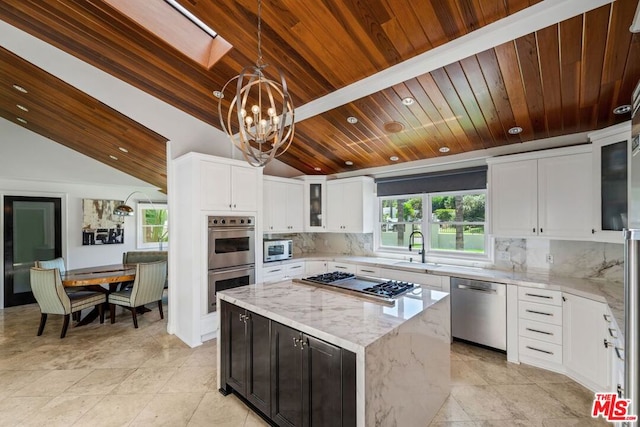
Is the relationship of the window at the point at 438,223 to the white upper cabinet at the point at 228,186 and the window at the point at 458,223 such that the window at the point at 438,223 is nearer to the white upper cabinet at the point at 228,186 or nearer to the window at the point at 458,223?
the window at the point at 458,223

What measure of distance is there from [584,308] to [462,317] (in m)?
1.17

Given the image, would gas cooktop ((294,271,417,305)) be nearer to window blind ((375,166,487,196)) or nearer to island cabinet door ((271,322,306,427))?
island cabinet door ((271,322,306,427))

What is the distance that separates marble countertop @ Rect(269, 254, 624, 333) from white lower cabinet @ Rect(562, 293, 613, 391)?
8 cm

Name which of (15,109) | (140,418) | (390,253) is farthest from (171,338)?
(15,109)

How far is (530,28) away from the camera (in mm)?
1883

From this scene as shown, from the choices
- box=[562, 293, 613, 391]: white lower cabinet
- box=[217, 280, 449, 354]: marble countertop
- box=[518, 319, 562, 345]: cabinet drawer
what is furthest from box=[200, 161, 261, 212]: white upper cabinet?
box=[562, 293, 613, 391]: white lower cabinet

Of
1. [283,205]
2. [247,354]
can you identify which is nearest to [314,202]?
[283,205]

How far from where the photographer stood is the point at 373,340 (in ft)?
4.79

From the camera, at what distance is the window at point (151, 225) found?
669 centimetres

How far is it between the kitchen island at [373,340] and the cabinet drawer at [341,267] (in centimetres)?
198

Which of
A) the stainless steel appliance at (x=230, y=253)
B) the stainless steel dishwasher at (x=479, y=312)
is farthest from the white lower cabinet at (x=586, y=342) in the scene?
the stainless steel appliance at (x=230, y=253)

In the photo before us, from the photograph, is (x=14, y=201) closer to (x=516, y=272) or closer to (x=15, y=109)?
(x=15, y=109)

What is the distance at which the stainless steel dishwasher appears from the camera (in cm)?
311

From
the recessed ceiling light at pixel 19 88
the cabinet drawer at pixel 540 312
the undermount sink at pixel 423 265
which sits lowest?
the cabinet drawer at pixel 540 312
